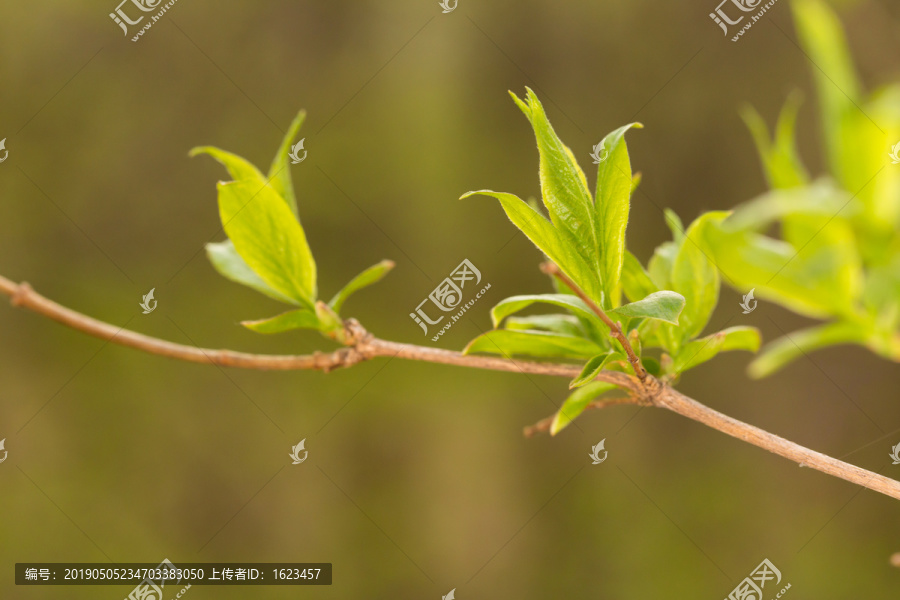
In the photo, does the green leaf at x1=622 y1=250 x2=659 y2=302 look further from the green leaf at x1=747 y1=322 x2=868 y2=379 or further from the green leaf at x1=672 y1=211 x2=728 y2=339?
the green leaf at x1=747 y1=322 x2=868 y2=379

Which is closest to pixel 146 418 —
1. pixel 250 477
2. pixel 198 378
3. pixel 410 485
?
pixel 198 378

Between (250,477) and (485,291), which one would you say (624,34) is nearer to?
(485,291)

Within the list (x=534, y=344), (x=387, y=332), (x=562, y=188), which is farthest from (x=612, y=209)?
(x=387, y=332)

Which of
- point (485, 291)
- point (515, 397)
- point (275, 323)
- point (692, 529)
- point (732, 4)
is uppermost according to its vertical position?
point (732, 4)

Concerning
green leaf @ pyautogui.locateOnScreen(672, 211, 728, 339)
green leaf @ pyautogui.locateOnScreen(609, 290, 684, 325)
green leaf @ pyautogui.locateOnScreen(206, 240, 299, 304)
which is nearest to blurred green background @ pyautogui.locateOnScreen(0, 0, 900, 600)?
green leaf @ pyautogui.locateOnScreen(206, 240, 299, 304)

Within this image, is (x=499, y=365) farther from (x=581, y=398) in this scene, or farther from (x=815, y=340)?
(x=815, y=340)

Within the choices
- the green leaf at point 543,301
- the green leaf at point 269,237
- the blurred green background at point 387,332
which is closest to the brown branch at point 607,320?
the green leaf at point 543,301
